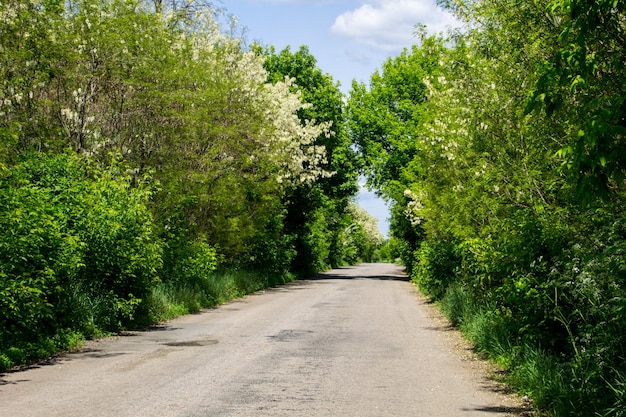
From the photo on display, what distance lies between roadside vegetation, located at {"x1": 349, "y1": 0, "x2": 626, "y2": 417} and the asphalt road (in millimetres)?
935

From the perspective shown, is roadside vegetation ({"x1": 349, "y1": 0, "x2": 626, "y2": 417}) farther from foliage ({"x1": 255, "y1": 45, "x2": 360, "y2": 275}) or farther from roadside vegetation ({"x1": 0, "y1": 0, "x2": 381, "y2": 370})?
foliage ({"x1": 255, "y1": 45, "x2": 360, "y2": 275})

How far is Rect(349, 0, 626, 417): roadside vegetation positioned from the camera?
16.7ft

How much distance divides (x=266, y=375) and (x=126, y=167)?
30.2 ft

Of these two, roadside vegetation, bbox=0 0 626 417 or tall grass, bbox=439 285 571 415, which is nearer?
roadside vegetation, bbox=0 0 626 417

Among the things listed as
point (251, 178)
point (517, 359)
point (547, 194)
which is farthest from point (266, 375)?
point (251, 178)

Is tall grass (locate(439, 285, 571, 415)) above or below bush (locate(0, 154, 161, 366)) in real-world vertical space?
below

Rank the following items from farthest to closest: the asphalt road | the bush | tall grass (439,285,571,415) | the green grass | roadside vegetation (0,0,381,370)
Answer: roadside vegetation (0,0,381,370), the green grass, the bush, the asphalt road, tall grass (439,285,571,415)

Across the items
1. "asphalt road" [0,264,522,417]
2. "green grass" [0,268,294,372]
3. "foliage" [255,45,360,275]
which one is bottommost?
"asphalt road" [0,264,522,417]

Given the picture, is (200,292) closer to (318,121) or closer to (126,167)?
(126,167)

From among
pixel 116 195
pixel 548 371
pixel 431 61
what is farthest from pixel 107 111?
pixel 431 61

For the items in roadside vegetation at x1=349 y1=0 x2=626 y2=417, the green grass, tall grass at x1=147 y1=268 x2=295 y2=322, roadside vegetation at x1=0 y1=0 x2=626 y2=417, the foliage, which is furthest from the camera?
the foliage

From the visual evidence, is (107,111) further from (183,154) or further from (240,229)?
(240,229)

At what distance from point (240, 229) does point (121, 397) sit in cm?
1819

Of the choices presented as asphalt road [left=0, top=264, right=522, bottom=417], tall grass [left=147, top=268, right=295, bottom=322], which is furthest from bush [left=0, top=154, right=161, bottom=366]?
tall grass [left=147, top=268, right=295, bottom=322]
